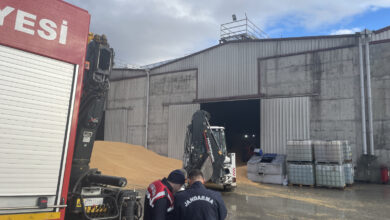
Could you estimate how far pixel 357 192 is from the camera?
45.6ft

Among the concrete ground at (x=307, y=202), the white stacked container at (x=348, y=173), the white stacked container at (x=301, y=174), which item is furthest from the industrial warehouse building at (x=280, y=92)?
the concrete ground at (x=307, y=202)

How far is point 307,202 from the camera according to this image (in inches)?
455

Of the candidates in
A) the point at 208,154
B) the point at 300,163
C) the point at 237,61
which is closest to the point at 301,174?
the point at 300,163

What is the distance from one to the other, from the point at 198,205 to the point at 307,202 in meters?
9.81

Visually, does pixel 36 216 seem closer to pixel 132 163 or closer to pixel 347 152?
pixel 347 152

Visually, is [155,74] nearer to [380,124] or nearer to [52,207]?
[380,124]

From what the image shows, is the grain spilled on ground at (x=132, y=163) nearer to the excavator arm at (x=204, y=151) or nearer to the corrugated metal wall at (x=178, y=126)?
the corrugated metal wall at (x=178, y=126)

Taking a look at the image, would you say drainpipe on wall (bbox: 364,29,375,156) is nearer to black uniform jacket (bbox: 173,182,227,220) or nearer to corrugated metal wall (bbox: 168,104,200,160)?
corrugated metal wall (bbox: 168,104,200,160)

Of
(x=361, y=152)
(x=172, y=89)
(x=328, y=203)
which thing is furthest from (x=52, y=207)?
(x=172, y=89)

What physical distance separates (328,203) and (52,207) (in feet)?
34.4

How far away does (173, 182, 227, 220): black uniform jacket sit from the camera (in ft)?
10.4

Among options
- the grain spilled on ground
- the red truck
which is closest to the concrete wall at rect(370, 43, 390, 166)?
the grain spilled on ground

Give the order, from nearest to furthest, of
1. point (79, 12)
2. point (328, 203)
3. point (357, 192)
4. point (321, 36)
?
1. point (79, 12)
2. point (328, 203)
3. point (357, 192)
4. point (321, 36)

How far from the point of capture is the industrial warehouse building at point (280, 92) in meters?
16.7
